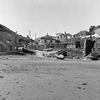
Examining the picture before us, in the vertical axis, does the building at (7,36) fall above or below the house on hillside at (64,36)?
below

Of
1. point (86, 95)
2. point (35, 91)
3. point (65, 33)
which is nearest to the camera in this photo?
point (86, 95)

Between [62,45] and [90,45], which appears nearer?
[90,45]

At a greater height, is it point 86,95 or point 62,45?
point 62,45

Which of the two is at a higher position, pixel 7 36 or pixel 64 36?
pixel 64 36

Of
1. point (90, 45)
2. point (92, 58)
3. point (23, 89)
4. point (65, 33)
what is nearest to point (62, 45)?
point (90, 45)

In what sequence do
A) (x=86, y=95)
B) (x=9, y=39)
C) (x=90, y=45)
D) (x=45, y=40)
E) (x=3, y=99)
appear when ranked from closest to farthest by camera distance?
(x=3, y=99) < (x=86, y=95) < (x=90, y=45) < (x=9, y=39) < (x=45, y=40)

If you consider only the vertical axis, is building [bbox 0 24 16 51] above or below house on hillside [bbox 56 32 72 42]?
below

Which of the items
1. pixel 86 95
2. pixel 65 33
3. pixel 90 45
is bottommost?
pixel 86 95

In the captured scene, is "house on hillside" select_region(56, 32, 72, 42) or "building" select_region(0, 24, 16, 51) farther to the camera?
A: "house on hillside" select_region(56, 32, 72, 42)

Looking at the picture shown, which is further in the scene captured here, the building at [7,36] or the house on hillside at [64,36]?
the house on hillside at [64,36]

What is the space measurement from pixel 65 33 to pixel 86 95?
87307mm

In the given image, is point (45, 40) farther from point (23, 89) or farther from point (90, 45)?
point (23, 89)

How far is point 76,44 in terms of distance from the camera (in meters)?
52.5

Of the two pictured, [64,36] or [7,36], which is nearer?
[7,36]
